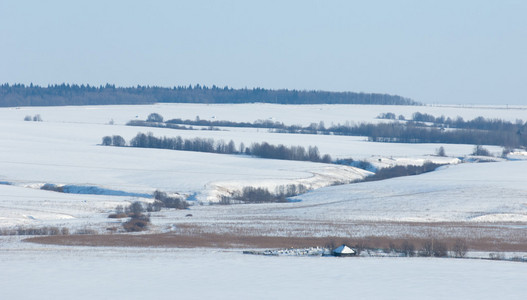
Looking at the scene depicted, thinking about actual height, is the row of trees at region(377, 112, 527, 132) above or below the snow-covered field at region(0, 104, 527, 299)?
above

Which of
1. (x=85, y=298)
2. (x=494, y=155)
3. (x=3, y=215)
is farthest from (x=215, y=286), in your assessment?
(x=494, y=155)

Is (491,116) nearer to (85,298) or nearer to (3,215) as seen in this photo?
(3,215)

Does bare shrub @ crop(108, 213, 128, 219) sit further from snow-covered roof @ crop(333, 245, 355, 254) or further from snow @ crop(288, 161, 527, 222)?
snow-covered roof @ crop(333, 245, 355, 254)

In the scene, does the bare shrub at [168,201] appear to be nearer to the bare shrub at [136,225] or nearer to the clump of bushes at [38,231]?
the bare shrub at [136,225]

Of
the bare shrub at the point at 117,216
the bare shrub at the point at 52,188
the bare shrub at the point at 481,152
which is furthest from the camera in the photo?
the bare shrub at the point at 481,152

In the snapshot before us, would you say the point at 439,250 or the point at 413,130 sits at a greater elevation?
the point at 413,130

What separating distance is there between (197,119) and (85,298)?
126634 mm

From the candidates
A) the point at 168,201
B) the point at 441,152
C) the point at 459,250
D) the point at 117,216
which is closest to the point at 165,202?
the point at 168,201

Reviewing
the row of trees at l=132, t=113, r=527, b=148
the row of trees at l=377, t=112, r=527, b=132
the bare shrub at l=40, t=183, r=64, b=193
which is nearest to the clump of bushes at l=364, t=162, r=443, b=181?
the bare shrub at l=40, t=183, r=64, b=193

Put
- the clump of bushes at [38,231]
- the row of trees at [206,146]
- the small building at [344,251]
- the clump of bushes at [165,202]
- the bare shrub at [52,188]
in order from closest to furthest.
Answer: the small building at [344,251], the clump of bushes at [38,231], the clump of bushes at [165,202], the bare shrub at [52,188], the row of trees at [206,146]

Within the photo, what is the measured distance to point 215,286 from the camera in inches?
1037

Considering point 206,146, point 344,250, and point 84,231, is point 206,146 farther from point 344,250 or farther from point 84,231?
point 344,250

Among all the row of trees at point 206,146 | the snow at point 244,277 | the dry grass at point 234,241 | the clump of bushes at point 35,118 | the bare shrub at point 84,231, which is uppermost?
the clump of bushes at point 35,118

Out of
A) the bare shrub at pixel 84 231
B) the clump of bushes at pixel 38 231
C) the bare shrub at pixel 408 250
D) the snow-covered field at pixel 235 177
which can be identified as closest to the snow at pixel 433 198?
the snow-covered field at pixel 235 177
